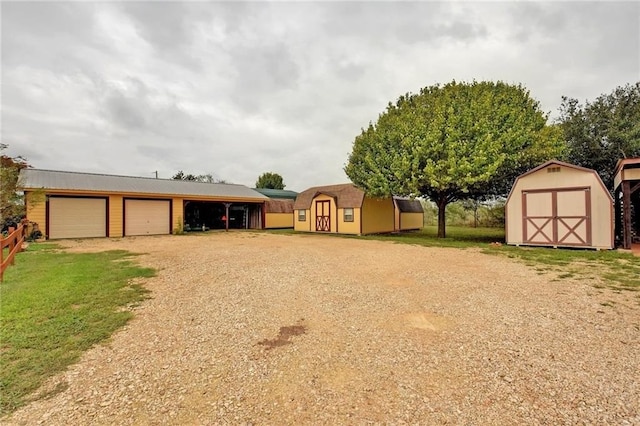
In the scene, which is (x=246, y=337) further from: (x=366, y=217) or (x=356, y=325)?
(x=366, y=217)

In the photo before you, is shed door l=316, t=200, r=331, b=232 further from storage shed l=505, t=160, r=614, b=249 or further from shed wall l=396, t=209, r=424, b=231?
storage shed l=505, t=160, r=614, b=249

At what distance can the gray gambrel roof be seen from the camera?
18.0 m

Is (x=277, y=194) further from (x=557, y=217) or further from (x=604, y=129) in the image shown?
(x=604, y=129)

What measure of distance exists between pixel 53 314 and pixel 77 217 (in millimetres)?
17372

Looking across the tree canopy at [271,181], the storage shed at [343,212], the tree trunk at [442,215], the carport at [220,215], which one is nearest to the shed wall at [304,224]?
the storage shed at [343,212]

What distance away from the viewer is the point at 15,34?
32.3 feet

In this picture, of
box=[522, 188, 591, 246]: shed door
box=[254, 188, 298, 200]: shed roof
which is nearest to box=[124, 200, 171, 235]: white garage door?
box=[254, 188, 298, 200]: shed roof

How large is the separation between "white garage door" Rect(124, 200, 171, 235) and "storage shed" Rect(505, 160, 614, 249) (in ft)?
72.9

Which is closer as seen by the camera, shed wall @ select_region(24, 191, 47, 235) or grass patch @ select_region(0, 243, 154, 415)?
grass patch @ select_region(0, 243, 154, 415)

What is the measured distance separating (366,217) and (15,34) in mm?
19561

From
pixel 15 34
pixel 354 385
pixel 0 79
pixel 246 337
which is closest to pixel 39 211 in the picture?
pixel 0 79

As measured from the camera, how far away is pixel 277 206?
1180 inches

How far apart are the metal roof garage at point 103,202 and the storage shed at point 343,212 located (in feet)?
22.8

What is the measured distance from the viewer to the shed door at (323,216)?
24.1 metres
